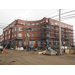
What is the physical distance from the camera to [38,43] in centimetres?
3108

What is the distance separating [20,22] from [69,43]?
3036 cm

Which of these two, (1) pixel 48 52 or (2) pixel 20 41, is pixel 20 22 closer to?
(2) pixel 20 41

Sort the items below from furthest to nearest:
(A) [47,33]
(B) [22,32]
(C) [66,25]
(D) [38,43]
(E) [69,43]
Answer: (C) [66,25] < (E) [69,43] < (B) [22,32] < (D) [38,43] < (A) [47,33]

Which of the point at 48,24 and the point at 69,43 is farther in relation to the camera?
the point at 69,43

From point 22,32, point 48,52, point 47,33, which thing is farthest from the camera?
point 22,32

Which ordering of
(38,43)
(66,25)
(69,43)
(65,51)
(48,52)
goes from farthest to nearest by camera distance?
(66,25)
(69,43)
(38,43)
(65,51)
(48,52)

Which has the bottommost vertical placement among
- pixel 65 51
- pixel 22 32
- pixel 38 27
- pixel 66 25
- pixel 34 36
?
pixel 65 51

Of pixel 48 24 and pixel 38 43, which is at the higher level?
pixel 48 24

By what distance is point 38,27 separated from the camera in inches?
1281

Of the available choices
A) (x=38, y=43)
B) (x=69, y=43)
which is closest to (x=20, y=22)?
(x=38, y=43)

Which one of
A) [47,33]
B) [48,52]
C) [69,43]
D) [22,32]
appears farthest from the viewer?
[69,43]

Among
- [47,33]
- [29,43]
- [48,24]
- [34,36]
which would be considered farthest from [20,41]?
[48,24]

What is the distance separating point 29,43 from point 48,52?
19.3 meters

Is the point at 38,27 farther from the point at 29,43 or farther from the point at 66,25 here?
the point at 66,25
